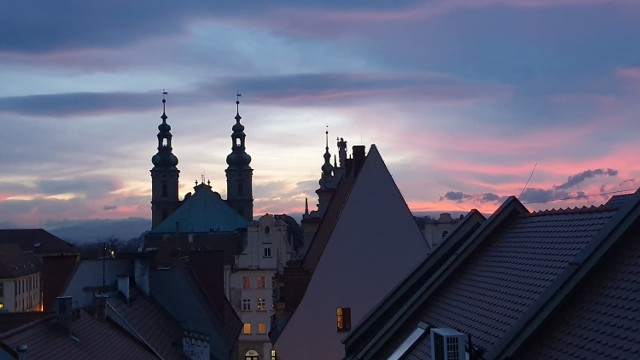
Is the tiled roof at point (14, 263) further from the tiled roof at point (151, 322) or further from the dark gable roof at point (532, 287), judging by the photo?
the dark gable roof at point (532, 287)

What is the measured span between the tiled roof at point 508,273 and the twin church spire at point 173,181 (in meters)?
119

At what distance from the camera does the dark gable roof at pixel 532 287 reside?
9781 mm

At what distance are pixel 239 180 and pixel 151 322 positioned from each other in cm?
9952

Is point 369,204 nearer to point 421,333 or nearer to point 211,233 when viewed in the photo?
point 421,333

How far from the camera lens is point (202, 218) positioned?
4451 inches

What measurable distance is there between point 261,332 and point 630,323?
206ft

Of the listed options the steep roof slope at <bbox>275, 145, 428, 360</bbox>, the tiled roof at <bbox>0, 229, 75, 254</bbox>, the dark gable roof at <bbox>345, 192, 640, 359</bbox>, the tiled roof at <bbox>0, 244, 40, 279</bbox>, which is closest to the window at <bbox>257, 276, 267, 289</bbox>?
the tiled roof at <bbox>0, 244, 40, 279</bbox>

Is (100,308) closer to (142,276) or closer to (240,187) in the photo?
(142,276)

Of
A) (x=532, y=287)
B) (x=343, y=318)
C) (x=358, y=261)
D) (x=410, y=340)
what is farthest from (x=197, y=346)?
(x=532, y=287)

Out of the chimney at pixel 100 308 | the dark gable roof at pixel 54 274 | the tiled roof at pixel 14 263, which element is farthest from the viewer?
the tiled roof at pixel 14 263

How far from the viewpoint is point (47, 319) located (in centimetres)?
2580

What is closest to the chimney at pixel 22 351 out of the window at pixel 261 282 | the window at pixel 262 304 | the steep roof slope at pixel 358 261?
the steep roof slope at pixel 358 261

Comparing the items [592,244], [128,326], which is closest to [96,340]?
[128,326]

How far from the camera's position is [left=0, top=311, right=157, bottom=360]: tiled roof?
898 inches
